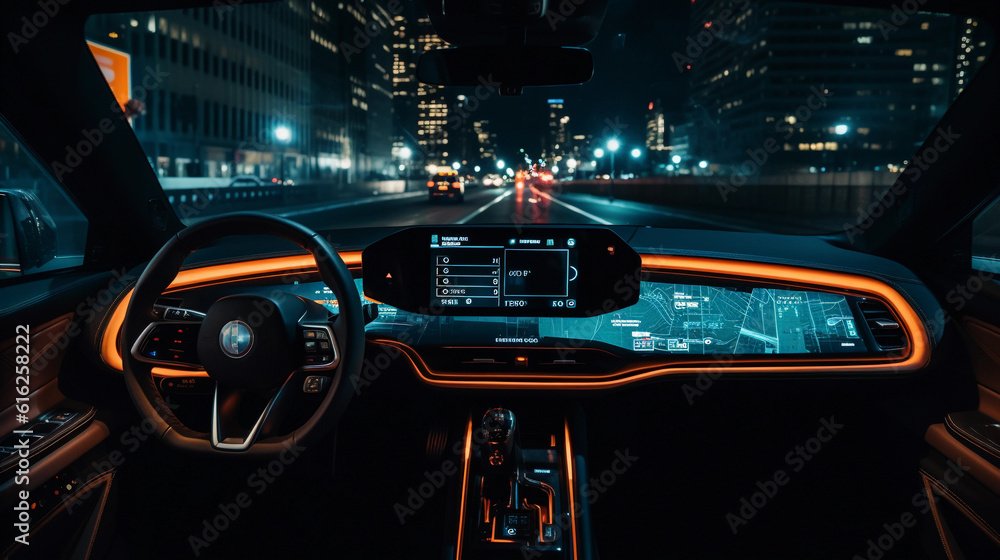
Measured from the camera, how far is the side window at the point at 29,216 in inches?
117

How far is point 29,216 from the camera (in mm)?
3115

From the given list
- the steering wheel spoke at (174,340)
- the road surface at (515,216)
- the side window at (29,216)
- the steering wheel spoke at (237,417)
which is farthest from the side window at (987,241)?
the side window at (29,216)

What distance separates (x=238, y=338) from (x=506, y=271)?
4.28 ft

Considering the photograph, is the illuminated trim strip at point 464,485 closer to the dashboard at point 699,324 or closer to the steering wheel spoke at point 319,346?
the dashboard at point 699,324

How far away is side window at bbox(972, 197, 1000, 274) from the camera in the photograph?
3.18m

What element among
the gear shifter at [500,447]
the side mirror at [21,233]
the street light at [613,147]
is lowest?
the gear shifter at [500,447]

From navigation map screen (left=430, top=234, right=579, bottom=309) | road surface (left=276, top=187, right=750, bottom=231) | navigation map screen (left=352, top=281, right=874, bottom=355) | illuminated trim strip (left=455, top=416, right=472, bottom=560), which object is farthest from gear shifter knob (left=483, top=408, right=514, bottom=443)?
road surface (left=276, top=187, right=750, bottom=231)

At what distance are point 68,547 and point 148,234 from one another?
5.06 ft

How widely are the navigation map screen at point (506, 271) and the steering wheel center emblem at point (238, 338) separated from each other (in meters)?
1.12

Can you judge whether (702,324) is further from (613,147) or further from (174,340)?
(613,147)

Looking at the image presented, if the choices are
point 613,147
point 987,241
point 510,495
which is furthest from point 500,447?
point 613,147

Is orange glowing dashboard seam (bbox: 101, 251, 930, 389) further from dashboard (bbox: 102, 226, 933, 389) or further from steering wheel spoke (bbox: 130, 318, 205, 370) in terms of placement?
steering wheel spoke (bbox: 130, 318, 205, 370)

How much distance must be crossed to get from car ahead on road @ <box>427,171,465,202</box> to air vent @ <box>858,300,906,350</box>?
25522 millimetres

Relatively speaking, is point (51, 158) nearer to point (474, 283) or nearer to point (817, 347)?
point (474, 283)
